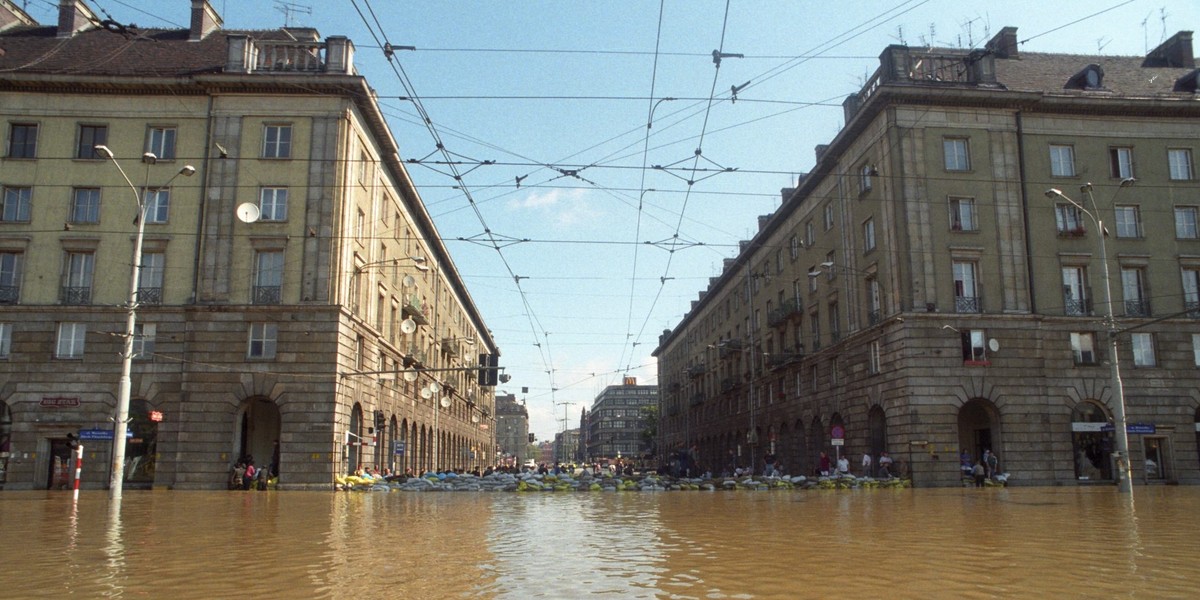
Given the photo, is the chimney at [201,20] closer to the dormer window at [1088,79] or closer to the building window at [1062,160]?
the building window at [1062,160]

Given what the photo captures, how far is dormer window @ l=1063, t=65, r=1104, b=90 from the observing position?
39562 millimetres

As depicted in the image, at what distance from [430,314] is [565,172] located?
118ft

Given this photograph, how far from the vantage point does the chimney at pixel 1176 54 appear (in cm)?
4341

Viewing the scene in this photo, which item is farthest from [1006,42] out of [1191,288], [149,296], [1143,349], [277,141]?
[149,296]

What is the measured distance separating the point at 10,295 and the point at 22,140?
6508mm

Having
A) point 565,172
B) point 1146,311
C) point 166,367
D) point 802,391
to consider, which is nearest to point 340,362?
point 166,367

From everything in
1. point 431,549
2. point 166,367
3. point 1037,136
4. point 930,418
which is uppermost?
point 1037,136

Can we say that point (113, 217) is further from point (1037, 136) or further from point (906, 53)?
point (1037, 136)

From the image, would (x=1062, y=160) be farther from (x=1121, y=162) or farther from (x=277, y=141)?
(x=277, y=141)

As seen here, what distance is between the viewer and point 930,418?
35031 millimetres

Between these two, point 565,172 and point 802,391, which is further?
point 802,391

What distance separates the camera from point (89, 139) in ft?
118

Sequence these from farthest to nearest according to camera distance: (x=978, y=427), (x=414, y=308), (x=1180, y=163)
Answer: (x=414, y=308) → (x=1180, y=163) → (x=978, y=427)

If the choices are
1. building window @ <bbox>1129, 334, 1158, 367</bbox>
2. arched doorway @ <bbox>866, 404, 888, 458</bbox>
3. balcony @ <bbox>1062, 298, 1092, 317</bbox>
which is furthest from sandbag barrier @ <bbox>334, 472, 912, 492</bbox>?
building window @ <bbox>1129, 334, 1158, 367</bbox>
